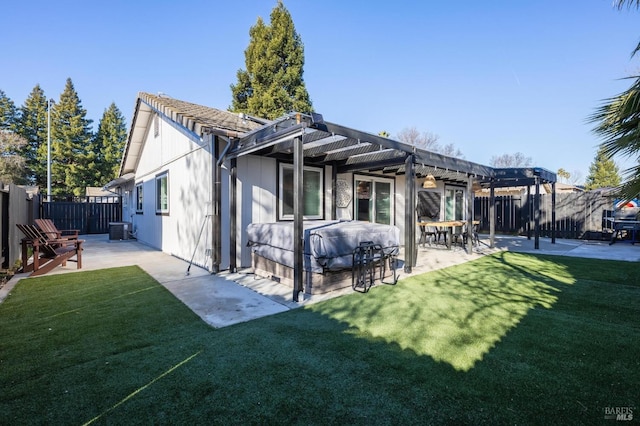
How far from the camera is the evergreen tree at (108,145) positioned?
2830 centimetres

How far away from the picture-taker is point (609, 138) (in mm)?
3139

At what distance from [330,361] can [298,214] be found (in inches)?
85.0

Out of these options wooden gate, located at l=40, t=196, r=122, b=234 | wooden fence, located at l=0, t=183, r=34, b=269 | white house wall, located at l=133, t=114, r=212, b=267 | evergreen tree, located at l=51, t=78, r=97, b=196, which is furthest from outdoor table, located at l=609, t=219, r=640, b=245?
evergreen tree, located at l=51, t=78, r=97, b=196

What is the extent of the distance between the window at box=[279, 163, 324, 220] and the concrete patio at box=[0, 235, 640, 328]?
1.92 meters

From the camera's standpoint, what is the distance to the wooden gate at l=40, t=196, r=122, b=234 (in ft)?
49.5

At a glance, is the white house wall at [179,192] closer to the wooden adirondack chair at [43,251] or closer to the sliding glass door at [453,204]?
the wooden adirondack chair at [43,251]

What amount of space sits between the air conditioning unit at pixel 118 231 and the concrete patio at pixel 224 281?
326 cm

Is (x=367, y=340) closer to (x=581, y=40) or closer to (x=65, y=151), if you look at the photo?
(x=581, y=40)

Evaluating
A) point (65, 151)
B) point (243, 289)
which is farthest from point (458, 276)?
point (65, 151)

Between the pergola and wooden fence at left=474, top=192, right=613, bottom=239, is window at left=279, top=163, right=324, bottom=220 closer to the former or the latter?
the pergola

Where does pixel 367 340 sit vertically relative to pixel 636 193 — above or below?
below

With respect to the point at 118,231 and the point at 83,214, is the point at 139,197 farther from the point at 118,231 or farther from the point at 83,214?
the point at 83,214

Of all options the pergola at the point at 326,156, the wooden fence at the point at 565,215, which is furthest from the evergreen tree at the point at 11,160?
the wooden fence at the point at 565,215

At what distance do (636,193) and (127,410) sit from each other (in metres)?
4.69
